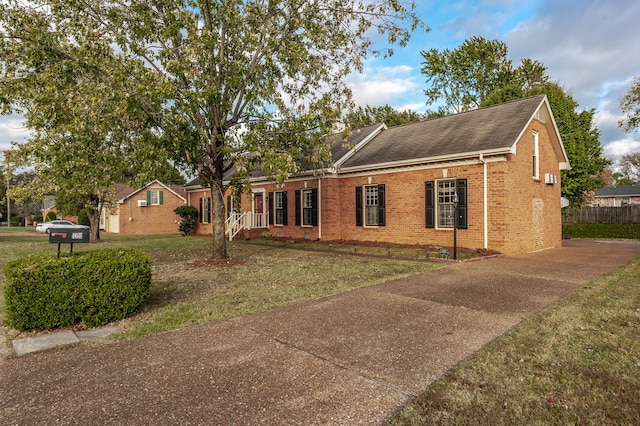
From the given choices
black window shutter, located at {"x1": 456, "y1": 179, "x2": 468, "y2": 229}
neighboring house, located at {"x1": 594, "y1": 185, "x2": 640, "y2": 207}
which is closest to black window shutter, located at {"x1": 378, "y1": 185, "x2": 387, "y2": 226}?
black window shutter, located at {"x1": 456, "y1": 179, "x2": 468, "y2": 229}

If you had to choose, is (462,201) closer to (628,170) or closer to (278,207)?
(278,207)

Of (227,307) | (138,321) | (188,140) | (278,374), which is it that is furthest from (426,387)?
(188,140)

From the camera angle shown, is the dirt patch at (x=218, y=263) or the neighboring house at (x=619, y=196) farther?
the neighboring house at (x=619, y=196)

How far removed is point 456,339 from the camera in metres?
4.33

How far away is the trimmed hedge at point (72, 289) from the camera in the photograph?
15.2 ft

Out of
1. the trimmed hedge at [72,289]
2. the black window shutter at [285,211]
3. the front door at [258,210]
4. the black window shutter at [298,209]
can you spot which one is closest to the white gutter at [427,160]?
the black window shutter at [298,209]

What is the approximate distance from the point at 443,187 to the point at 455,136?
2.36 m

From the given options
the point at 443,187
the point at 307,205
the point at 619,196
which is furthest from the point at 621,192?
the point at 307,205

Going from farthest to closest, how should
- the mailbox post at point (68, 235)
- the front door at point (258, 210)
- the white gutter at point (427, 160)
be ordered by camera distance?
the front door at point (258, 210) → the white gutter at point (427, 160) → the mailbox post at point (68, 235)

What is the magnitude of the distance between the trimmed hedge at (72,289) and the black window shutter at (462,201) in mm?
10485

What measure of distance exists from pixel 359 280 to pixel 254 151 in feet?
13.3

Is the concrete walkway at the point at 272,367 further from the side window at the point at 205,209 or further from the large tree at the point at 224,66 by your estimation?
the side window at the point at 205,209

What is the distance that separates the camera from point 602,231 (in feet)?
81.1

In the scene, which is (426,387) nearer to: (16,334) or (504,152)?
(16,334)
